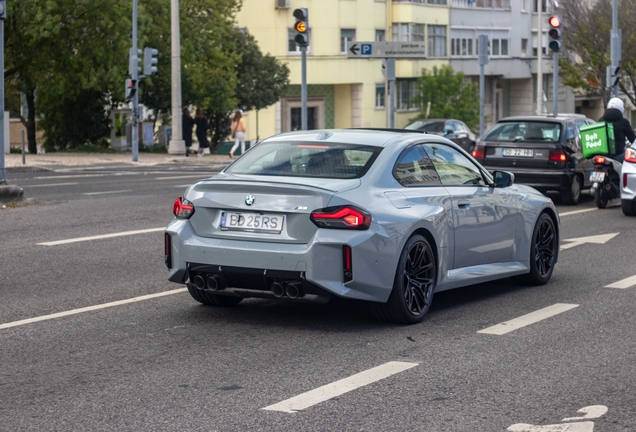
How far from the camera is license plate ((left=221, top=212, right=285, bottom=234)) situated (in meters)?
7.90

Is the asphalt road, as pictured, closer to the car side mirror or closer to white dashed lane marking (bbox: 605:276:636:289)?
white dashed lane marking (bbox: 605:276:636:289)

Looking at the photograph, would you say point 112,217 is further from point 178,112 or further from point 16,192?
point 178,112

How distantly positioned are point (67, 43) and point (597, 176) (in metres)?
25.1

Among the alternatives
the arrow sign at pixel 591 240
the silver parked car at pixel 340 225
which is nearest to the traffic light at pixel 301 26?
the arrow sign at pixel 591 240

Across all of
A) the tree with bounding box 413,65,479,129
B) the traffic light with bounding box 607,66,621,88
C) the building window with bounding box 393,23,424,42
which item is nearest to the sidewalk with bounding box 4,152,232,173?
the traffic light with bounding box 607,66,621,88

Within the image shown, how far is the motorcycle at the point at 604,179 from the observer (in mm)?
18750

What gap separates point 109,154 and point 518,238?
32.5 m

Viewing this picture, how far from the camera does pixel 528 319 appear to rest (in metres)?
8.61

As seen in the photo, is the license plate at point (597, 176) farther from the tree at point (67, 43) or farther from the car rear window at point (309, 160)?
the tree at point (67, 43)

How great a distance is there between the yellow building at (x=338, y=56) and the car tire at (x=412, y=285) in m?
50.8

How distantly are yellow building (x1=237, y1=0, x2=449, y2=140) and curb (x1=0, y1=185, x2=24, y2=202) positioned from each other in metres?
40.2

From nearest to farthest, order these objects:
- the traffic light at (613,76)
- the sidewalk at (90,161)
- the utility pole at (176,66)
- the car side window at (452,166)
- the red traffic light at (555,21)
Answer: the car side window at (452,166) → the red traffic light at (555,21) → the sidewalk at (90,161) → the traffic light at (613,76) → the utility pole at (176,66)

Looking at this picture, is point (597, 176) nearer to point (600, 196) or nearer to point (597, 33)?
point (600, 196)

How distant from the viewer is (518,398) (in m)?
6.10
